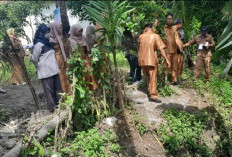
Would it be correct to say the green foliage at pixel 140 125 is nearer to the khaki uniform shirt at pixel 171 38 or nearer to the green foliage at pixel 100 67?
the green foliage at pixel 100 67

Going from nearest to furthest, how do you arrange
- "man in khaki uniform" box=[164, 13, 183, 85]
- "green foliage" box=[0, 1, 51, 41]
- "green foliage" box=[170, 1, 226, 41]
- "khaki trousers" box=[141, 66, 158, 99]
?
"khaki trousers" box=[141, 66, 158, 99] → "man in khaki uniform" box=[164, 13, 183, 85] → "green foliage" box=[170, 1, 226, 41] → "green foliage" box=[0, 1, 51, 41]

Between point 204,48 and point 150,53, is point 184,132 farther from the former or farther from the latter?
point 204,48

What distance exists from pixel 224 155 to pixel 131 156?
1.99 metres

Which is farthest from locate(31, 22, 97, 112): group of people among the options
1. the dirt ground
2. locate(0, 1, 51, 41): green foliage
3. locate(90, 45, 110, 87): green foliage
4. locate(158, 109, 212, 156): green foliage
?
locate(0, 1, 51, 41): green foliage

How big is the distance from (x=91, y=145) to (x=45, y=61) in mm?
2049

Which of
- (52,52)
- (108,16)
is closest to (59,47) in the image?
(52,52)

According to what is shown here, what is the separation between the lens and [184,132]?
4754 millimetres

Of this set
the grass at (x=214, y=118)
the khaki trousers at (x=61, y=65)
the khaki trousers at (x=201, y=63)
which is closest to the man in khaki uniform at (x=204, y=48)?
the khaki trousers at (x=201, y=63)

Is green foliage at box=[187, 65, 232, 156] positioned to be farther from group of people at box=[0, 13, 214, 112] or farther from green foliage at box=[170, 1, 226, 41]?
green foliage at box=[170, 1, 226, 41]

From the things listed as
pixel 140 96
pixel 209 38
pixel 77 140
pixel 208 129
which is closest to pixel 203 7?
pixel 209 38

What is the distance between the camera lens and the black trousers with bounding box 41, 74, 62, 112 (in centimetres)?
525

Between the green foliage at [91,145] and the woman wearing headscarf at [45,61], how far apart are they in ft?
4.25

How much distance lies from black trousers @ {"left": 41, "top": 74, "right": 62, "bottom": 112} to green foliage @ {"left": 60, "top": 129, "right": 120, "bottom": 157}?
3.78 feet

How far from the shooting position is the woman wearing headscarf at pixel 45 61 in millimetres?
5140
